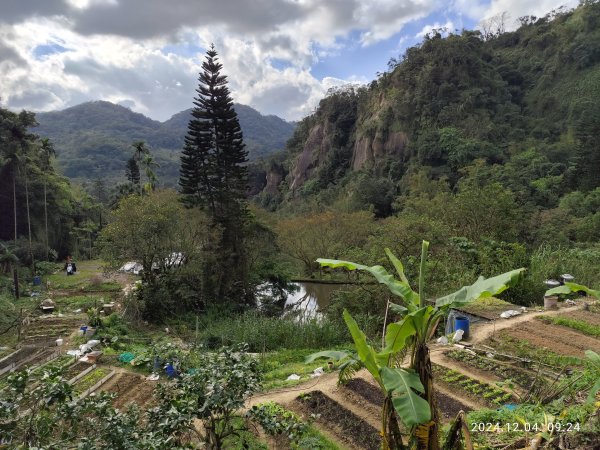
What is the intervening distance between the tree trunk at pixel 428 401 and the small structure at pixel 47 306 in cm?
1290

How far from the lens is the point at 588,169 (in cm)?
2219

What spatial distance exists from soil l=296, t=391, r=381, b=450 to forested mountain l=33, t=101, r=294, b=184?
50238mm

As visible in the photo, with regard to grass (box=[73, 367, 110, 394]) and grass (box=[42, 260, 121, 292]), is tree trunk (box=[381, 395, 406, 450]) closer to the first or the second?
grass (box=[73, 367, 110, 394])

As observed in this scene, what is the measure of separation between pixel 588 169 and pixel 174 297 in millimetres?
22082

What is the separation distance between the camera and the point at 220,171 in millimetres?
16688

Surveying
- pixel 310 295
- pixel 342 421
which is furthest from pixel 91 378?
pixel 310 295

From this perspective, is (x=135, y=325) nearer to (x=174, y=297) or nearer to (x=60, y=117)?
(x=174, y=297)

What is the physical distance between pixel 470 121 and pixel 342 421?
113 feet

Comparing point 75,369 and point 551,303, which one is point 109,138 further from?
point 551,303

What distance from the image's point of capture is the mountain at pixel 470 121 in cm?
2647

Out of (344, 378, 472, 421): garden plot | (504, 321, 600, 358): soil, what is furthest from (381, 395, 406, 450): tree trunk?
(504, 321, 600, 358): soil

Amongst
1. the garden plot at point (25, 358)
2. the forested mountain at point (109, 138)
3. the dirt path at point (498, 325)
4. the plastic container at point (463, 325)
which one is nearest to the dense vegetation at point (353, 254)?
the dirt path at point (498, 325)

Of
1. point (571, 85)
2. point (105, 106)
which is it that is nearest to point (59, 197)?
point (571, 85)

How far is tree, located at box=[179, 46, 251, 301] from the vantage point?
52.8 ft
